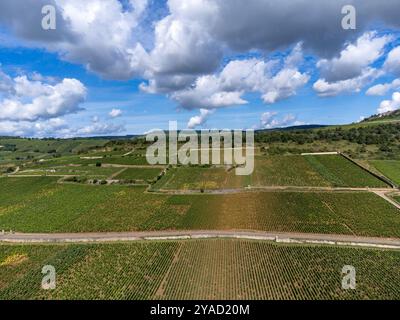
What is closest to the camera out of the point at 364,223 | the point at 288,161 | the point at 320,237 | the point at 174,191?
the point at 320,237

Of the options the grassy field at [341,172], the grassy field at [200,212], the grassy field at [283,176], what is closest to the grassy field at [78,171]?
the grassy field at [200,212]

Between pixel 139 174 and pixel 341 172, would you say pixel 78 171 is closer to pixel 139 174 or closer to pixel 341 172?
pixel 139 174

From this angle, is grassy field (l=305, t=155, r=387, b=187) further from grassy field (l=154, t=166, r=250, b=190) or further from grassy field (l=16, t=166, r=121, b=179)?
grassy field (l=16, t=166, r=121, b=179)

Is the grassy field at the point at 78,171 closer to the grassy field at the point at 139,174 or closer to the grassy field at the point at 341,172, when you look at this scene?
the grassy field at the point at 139,174
